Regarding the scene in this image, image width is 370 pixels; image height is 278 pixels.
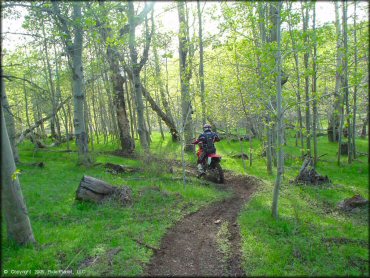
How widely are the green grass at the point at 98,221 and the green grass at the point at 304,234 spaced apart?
6.51 ft

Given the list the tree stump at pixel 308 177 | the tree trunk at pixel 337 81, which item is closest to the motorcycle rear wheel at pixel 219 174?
the tree stump at pixel 308 177

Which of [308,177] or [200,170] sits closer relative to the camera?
[308,177]

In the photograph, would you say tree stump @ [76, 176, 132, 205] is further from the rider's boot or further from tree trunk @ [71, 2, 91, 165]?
tree trunk @ [71, 2, 91, 165]

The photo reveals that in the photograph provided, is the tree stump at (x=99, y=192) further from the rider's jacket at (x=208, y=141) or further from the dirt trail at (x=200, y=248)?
the rider's jacket at (x=208, y=141)

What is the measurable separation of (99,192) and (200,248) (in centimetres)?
413

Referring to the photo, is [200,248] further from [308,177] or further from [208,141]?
[308,177]

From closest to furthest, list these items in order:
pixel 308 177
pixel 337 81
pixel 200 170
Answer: pixel 308 177 → pixel 200 170 → pixel 337 81

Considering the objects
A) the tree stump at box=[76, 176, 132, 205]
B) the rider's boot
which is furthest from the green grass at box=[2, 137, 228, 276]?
the rider's boot

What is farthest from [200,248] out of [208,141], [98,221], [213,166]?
[208,141]

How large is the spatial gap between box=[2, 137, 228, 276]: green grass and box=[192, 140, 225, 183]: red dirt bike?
4.00 ft

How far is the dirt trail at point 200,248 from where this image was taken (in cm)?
561

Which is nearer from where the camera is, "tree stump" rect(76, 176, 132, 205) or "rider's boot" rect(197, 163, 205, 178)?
"tree stump" rect(76, 176, 132, 205)

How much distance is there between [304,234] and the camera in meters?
6.85

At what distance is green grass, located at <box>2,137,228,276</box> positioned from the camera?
5672 millimetres
